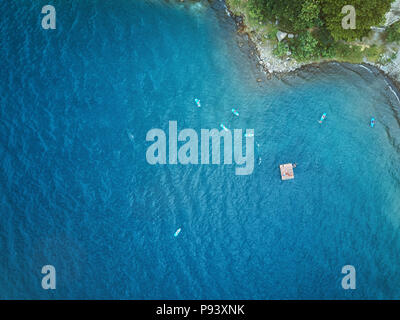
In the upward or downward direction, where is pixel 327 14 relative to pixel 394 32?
upward

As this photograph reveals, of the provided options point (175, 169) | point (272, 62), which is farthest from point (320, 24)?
point (175, 169)

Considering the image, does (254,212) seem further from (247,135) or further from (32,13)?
(32,13)

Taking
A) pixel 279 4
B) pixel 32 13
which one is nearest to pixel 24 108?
pixel 32 13

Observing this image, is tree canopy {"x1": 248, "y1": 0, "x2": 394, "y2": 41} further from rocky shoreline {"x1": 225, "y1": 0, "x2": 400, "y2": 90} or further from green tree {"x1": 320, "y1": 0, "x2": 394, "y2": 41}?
rocky shoreline {"x1": 225, "y1": 0, "x2": 400, "y2": 90}

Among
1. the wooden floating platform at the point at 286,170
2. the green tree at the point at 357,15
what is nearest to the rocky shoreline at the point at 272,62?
the green tree at the point at 357,15

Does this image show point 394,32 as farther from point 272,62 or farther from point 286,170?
point 286,170
